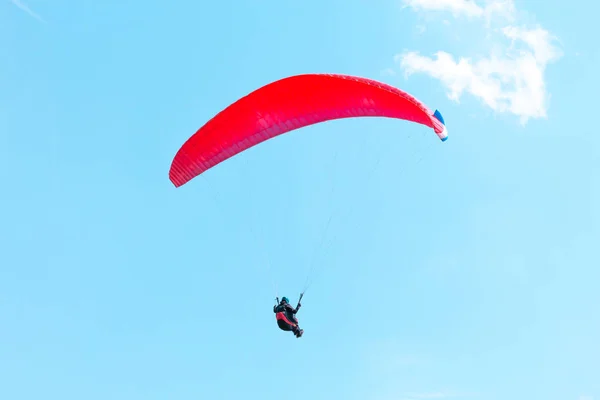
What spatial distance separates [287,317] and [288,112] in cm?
752

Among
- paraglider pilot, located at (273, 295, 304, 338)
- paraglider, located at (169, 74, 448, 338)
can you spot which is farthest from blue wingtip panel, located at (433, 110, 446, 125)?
paraglider pilot, located at (273, 295, 304, 338)

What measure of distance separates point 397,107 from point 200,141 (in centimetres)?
742

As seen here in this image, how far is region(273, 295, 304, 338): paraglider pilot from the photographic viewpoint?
82.7 ft

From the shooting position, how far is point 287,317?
82.9 ft

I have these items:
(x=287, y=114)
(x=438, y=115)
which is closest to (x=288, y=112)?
(x=287, y=114)

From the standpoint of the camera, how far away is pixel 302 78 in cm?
2311

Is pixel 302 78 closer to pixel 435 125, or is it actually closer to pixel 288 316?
pixel 435 125

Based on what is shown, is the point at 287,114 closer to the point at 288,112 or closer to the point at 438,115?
the point at 288,112

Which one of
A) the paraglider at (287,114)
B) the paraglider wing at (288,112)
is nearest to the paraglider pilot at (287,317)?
the paraglider at (287,114)

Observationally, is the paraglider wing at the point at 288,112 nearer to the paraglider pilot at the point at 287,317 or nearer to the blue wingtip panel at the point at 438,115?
the blue wingtip panel at the point at 438,115

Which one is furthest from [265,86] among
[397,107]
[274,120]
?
[397,107]

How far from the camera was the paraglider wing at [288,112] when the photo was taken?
22047 millimetres

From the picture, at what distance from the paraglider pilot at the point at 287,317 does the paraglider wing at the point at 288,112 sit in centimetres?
584

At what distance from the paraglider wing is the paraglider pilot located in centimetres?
584
